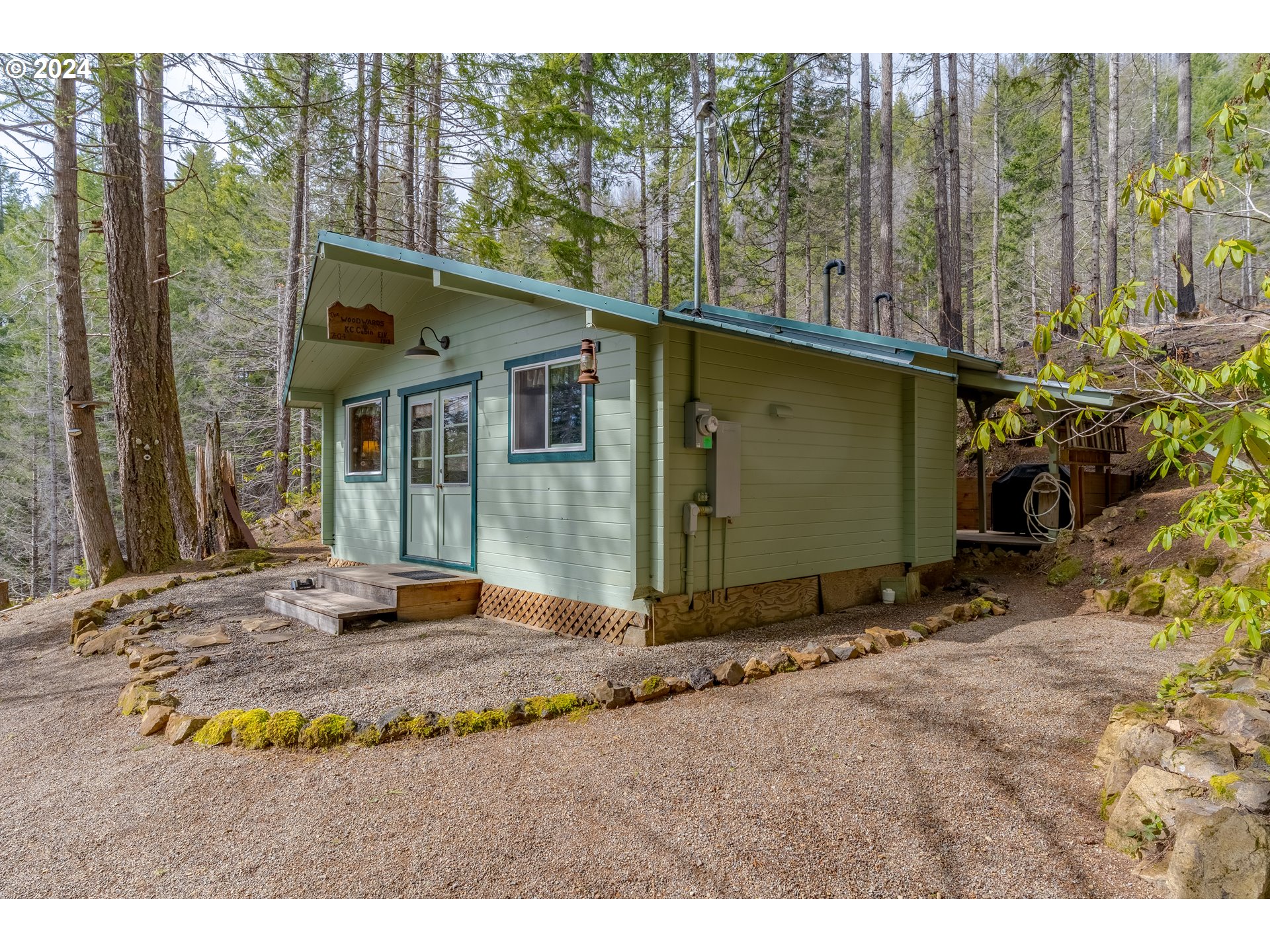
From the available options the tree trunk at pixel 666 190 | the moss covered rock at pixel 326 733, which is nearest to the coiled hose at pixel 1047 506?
the moss covered rock at pixel 326 733

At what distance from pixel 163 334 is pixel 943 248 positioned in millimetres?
13229

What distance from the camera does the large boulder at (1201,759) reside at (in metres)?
2.52

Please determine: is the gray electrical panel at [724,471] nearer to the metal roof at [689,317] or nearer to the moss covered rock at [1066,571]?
the metal roof at [689,317]

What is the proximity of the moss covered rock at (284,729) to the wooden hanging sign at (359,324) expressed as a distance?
4.74 m

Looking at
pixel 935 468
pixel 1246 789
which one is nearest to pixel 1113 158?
pixel 935 468

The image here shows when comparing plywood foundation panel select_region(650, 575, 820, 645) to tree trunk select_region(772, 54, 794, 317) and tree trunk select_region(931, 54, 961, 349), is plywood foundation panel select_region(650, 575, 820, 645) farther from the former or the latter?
tree trunk select_region(772, 54, 794, 317)

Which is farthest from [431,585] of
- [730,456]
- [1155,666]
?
[1155,666]

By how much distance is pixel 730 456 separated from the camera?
5.80m

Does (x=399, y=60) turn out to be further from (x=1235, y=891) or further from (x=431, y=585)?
(x=1235, y=891)

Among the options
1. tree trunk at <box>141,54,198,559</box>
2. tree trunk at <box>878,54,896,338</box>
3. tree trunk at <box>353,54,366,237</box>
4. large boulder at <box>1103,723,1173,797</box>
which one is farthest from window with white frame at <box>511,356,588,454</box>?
tree trunk at <box>878,54,896,338</box>

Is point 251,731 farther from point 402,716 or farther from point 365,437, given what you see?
point 365,437

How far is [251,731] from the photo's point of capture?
12.3 ft

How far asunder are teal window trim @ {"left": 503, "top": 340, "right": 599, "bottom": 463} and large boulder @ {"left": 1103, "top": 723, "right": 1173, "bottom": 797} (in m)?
3.96
